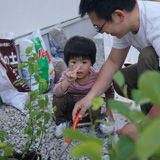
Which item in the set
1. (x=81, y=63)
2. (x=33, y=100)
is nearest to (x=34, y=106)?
(x=33, y=100)

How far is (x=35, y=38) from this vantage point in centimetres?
296

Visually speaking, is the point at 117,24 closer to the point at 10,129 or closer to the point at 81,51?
the point at 81,51

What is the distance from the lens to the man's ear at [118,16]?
4.47ft

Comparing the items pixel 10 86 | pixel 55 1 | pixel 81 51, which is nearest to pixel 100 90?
pixel 81 51

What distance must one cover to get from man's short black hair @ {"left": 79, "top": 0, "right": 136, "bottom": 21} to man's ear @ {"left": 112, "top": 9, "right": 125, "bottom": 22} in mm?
21

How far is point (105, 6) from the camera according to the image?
4.44ft

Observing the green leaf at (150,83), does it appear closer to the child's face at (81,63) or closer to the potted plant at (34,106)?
the potted plant at (34,106)

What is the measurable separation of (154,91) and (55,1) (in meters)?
4.42

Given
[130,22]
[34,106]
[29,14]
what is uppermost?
[29,14]

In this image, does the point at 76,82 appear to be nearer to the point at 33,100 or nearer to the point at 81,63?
the point at 81,63

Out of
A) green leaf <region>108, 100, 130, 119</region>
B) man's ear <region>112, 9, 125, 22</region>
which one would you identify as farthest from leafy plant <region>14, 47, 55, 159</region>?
green leaf <region>108, 100, 130, 119</region>

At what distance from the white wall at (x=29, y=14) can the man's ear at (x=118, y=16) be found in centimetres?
182

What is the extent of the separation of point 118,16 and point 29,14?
2.29 metres

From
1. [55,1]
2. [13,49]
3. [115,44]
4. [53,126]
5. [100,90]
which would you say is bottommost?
[53,126]
